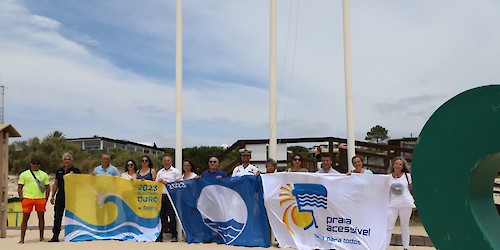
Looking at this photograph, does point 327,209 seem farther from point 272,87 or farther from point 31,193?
point 31,193

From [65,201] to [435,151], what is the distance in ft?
23.9

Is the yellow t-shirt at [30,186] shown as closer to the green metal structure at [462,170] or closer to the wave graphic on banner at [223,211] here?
the wave graphic on banner at [223,211]

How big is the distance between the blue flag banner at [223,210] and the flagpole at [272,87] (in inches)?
61.8

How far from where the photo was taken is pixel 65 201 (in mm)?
8859

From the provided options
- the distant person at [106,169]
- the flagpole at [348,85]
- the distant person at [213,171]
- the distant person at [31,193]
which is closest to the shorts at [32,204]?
the distant person at [31,193]

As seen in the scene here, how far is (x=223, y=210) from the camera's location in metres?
8.43

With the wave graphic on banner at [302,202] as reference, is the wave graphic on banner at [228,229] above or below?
below

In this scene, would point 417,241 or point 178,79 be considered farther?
point 178,79

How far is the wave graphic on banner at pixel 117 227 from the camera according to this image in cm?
880

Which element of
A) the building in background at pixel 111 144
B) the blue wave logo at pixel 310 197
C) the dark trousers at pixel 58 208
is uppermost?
the building in background at pixel 111 144

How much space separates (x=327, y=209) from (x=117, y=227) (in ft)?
13.6

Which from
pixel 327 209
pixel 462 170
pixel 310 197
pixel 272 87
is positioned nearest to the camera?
pixel 462 170

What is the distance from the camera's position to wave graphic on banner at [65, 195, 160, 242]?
8805mm

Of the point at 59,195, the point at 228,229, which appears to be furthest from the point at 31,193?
the point at 228,229
